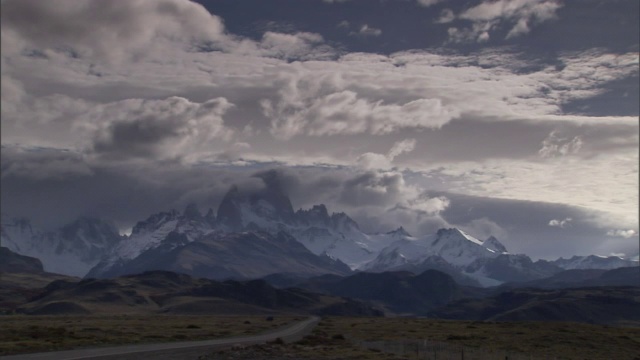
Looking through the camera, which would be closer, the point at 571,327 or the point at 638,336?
the point at 638,336

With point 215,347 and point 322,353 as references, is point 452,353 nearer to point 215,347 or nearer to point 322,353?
point 322,353

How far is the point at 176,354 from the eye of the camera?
79438 mm

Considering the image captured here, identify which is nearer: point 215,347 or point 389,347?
point 215,347

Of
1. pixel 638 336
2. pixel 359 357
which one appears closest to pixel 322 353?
pixel 359 357

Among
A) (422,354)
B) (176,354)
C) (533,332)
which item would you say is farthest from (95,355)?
(533,332)

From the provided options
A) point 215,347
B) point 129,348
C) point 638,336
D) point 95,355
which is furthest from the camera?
point 638,336

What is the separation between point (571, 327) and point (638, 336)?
1806 cm

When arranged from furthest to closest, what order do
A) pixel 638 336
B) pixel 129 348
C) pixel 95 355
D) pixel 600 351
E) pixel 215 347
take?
pixel 638 336, pixel 600 351, pixel 215 347, pixel 129 348, pixel 95 355

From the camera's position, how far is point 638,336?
131m

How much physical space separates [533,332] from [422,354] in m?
57.2

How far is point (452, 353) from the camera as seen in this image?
93375 mm

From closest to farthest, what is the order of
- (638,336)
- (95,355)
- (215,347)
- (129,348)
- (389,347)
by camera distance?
(95,355) < (129,348) < (215,347) < (389,347) < (638,336)

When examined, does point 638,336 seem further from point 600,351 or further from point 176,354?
point 176,354

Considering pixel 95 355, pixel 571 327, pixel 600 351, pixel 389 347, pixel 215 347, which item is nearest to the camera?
pixel 95 355
